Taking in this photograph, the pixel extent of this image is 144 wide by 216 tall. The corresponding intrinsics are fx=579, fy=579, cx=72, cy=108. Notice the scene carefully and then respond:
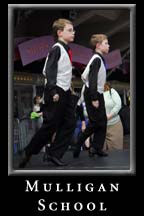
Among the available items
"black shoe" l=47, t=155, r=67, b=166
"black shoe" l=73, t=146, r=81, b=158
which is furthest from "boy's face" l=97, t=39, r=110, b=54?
"black shoe" l=47, t=155, r=67, b=166

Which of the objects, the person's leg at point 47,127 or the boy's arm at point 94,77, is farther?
the boy's arm at point 94,77

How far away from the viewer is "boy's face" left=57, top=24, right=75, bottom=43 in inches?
195

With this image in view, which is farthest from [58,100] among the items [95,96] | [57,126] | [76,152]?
[76,152]

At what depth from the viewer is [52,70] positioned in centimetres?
493

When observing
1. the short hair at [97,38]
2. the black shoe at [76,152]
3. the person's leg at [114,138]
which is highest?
the short hair at [97,38]

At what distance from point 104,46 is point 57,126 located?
2.65ft

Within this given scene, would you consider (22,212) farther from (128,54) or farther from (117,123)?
(128,54)

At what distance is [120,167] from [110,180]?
168 mm

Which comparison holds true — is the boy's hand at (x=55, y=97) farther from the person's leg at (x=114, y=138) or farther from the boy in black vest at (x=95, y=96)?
the person's leg at (x=114, y=138)

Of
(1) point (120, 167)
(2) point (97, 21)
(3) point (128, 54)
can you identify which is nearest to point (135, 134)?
(1) point (120, 167)

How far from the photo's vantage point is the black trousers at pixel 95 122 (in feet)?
16.6

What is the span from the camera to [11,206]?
4.68m

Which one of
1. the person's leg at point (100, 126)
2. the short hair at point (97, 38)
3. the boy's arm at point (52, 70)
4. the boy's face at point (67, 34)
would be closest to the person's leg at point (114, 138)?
the person's leg at point (100, 126)

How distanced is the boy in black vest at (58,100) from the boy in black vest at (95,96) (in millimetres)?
151
